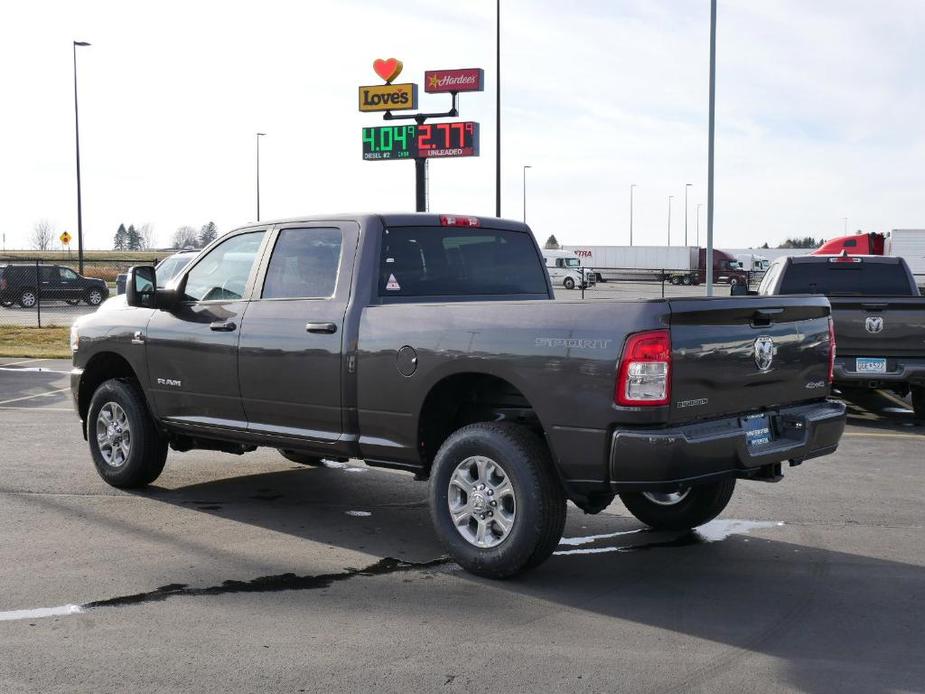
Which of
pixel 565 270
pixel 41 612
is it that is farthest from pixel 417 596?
pixel 565 270

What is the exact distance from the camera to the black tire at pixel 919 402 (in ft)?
38.7

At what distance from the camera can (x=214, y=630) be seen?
4.82m

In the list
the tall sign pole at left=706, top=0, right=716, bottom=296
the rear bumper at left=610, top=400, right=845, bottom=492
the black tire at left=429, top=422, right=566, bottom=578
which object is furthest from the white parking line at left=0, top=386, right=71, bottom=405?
the tall sign pole at left=706, top=0, right=716, bottom=296

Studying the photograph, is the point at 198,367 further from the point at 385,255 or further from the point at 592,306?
the point at 592,306

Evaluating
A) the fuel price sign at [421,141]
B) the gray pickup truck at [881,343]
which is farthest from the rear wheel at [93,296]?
the gray pickup truck at [881,343]

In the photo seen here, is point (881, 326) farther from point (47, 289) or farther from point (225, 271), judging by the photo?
point (47, 289)

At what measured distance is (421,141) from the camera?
31.4 metres

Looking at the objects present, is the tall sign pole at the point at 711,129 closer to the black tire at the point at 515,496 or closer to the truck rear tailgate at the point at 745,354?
the truck rear tailgate at the point at 745,354

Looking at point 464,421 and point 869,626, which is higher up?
point 464,421

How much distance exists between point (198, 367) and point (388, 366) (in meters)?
1.81

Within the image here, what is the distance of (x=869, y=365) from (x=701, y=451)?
22.7 ft

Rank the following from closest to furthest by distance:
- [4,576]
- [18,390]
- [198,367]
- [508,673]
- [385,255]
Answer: [508,673], [4,576], [385,255], [198,367], [18,390]

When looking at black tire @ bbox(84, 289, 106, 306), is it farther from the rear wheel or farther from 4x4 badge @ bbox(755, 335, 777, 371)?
4x4 badge @ bbox(755, 335, 777, 371)

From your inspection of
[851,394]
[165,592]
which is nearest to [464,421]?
[165,592]
